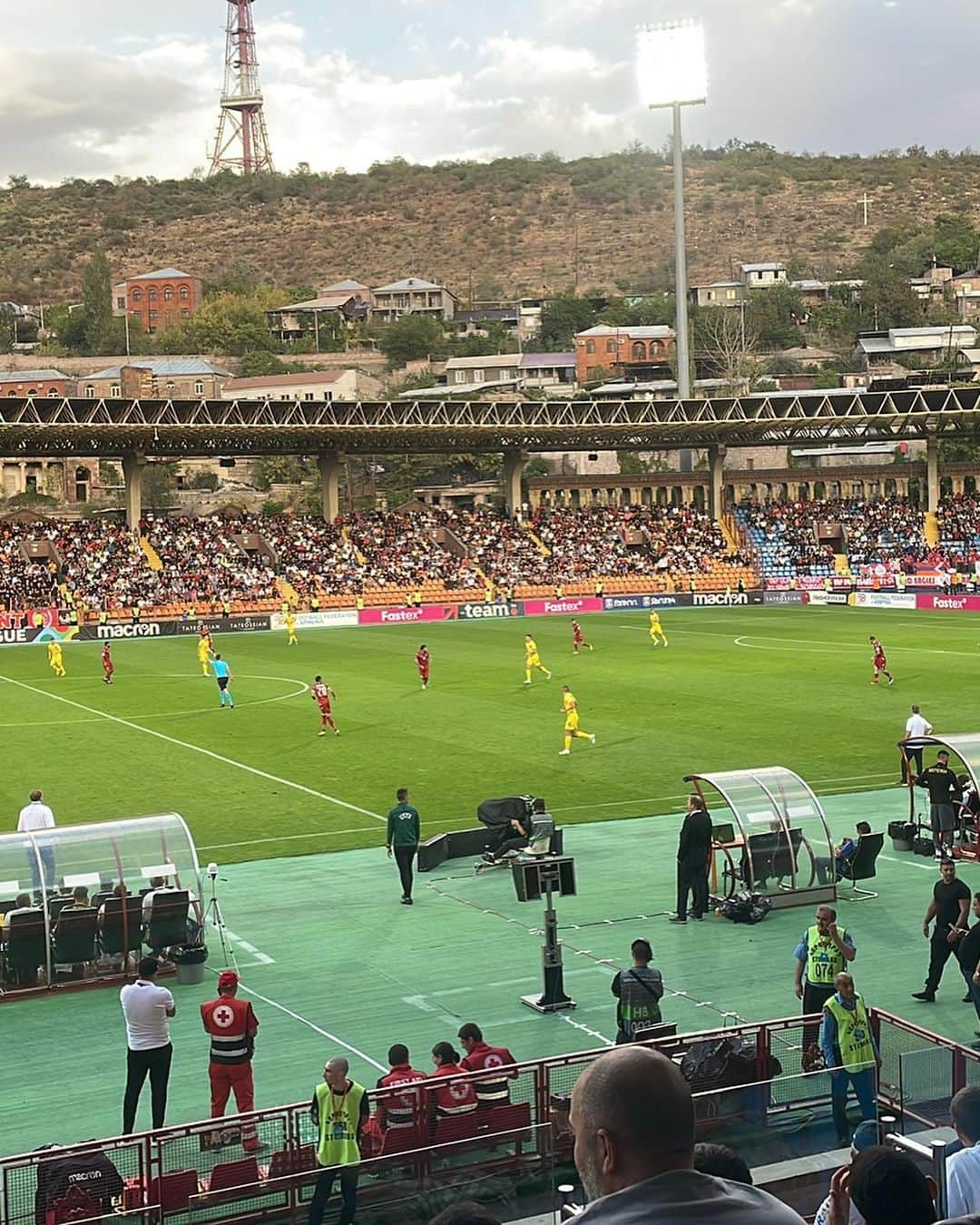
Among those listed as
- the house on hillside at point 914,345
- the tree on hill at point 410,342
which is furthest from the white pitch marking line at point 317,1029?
the tree on hill at point 410,342

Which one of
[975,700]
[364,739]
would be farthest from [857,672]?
[364,739]

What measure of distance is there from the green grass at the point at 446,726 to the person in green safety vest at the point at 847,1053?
14360 millimetres

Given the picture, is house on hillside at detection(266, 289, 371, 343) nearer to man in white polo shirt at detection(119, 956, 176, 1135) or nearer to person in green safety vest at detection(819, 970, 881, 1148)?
man in white polo shirt at detection(119, 956, 176, 1135)

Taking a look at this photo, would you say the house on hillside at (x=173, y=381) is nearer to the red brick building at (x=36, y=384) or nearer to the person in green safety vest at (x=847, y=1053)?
the red brick building at (x=36, y=384)

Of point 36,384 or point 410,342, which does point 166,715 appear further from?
point 410,342

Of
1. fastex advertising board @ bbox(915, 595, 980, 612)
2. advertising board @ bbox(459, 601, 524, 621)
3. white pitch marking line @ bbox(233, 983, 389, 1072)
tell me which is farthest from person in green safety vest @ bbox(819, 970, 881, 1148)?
advertising board @ bbox(459, 601, 524, 621)

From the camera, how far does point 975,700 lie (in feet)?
136

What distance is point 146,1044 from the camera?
44.9 feet

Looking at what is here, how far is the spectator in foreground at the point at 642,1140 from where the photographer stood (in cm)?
354

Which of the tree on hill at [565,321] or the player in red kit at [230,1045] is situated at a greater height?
the tree on hill at [565,321]

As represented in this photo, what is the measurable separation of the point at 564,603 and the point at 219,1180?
2788 inches

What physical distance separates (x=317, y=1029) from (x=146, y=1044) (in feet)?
10.8

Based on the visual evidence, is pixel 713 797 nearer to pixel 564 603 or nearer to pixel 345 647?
pixel 345 647

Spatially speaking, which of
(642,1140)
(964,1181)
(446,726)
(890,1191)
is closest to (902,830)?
(446,726)
